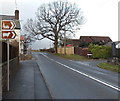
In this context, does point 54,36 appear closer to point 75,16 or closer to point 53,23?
point 53,23

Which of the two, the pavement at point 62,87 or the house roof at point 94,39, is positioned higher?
the house roof at point 94,39

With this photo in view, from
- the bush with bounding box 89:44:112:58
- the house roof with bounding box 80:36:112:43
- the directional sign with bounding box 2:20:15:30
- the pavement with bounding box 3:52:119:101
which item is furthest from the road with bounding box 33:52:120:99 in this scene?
the house roof with bounding box 80:36:112:43

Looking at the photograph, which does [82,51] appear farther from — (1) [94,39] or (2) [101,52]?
(1) [94,39]

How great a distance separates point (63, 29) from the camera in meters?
56.1

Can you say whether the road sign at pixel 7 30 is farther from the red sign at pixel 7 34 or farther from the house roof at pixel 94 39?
the house roof at pixel 94 39

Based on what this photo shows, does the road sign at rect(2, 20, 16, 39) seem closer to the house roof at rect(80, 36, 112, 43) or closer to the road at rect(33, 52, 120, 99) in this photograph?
the road at rect(33, 52, 120, 99)

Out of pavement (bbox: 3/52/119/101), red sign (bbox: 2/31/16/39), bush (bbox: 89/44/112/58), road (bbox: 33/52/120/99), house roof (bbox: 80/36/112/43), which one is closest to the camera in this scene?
pavement (bbox: 3/52/119/101)

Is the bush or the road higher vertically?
the bush

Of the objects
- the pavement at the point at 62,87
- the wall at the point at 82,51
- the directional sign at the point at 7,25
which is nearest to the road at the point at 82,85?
the pavement at the point at 62,87

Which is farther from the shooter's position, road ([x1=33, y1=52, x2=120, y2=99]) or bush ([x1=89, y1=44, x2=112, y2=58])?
bush ([x1=89, y1=44, x2=112, y2=58])

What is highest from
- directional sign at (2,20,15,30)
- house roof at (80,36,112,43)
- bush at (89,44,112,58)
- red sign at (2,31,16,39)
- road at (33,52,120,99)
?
house roof at (80,36,112,43)

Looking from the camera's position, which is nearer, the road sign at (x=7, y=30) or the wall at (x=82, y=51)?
the road sign at (x=7, y=30)

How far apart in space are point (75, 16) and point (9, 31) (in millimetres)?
49805

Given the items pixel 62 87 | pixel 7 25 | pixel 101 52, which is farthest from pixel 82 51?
pixel 7 25
